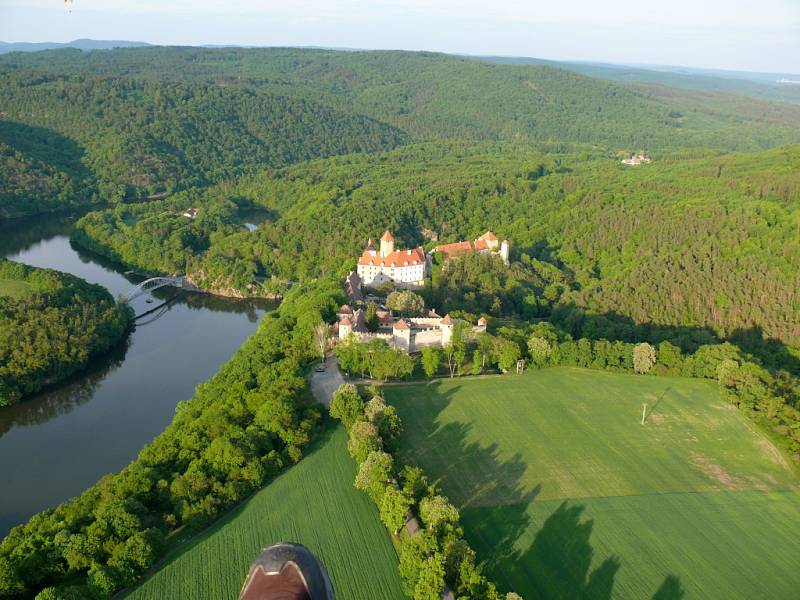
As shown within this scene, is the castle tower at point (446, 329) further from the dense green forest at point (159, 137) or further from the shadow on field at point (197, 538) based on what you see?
the dense green forest at point (159, 137)

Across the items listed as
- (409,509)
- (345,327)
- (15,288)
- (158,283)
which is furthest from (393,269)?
(409,509)

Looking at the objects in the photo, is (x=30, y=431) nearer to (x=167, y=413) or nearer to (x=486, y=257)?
(x=167, y=413)

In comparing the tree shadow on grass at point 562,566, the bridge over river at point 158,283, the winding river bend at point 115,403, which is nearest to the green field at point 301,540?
the tree shadow on grass at point 562,566

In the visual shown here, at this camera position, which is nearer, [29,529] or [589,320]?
[29,529]

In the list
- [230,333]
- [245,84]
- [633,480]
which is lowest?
[230,333]

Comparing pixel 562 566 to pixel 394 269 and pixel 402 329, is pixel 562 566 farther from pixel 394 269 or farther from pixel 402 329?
pixel 394 269

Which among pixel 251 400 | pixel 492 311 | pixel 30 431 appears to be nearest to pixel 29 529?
pixel 251 400
